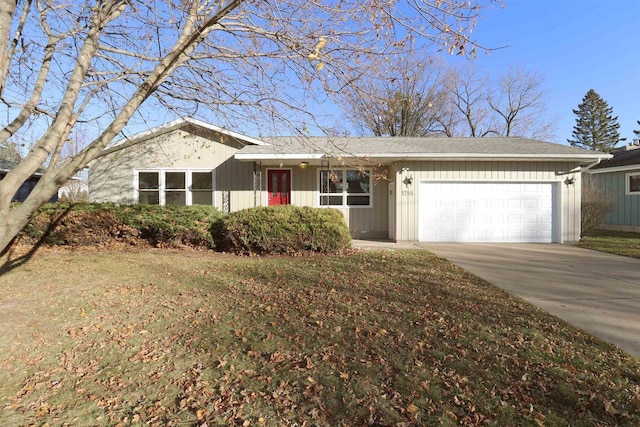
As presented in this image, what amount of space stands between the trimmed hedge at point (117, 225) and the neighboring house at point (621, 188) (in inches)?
597

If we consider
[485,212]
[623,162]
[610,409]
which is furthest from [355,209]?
[623,162]

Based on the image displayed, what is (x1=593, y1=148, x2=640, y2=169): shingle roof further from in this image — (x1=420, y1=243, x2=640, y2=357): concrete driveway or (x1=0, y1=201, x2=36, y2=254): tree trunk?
(x1=0, y1=201, x2=36, y2=254): tree trunk

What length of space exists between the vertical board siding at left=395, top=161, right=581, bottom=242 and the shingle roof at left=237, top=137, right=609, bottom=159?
41cm

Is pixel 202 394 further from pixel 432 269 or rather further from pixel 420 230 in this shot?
pixel 420 230

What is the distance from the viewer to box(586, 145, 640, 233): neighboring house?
1506 cm

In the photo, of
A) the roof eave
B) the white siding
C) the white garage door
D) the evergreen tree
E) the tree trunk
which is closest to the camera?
the tree trunk

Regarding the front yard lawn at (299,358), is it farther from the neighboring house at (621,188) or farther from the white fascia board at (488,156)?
the neighboring house at (621,188)

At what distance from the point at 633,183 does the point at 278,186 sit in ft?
48.2

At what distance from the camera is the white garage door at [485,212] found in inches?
449

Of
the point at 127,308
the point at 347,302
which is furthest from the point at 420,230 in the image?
A: the point at 127,308

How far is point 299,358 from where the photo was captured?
11.3ft

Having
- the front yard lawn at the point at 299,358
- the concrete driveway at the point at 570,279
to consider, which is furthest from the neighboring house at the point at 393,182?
the front yard lawn at the point at 299,358

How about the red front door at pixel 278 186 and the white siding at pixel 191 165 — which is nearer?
the white siding at pixel 191 165

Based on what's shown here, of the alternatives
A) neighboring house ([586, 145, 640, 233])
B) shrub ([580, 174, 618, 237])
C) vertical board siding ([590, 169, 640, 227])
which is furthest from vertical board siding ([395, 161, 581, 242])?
vertical board siding ([590, 169, 640, 227])
